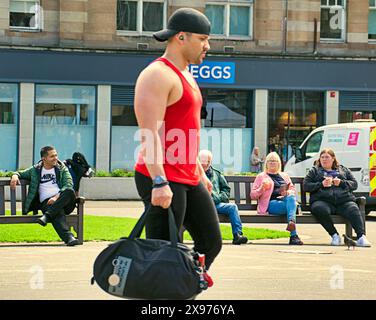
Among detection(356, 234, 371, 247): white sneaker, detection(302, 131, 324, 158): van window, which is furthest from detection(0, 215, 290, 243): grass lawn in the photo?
detection(302, 131, 324, 158): van window

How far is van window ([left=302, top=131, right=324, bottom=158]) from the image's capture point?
77.2ft

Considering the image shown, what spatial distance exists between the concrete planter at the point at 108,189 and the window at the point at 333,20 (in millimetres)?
8740

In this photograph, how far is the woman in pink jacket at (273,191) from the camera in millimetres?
14516

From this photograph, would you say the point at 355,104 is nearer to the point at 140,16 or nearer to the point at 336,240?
the point at 140,16

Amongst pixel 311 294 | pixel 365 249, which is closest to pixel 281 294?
pixel 311 294

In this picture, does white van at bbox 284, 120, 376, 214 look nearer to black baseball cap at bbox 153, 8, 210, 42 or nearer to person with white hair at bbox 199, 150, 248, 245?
person with white hair at bbox 199, 150, 248, 245

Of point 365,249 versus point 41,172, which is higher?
point 41,172

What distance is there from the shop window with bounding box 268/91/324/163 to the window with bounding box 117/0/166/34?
4.13 meters

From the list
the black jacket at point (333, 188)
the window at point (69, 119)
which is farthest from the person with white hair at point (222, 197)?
the window at point (69, 119)

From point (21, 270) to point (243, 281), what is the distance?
7.31 ft

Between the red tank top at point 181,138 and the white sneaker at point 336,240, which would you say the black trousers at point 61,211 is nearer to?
the white sneaker at point 336,240

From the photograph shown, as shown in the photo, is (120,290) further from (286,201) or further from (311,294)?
(286,201)

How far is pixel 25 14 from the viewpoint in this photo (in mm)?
30453
